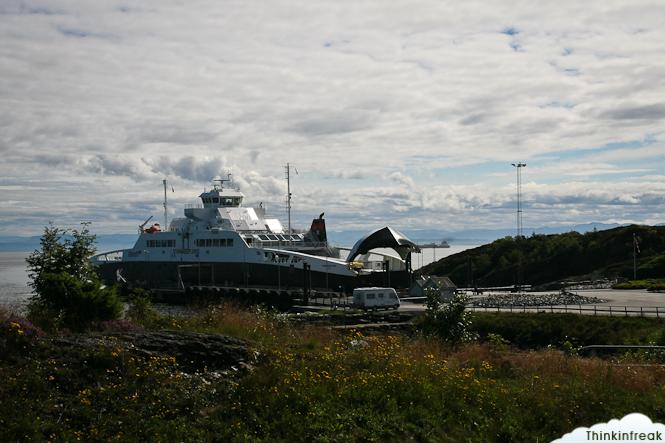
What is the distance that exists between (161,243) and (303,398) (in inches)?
2220

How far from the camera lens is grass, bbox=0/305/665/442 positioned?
9.94 meters

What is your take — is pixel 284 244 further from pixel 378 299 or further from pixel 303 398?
pixel 303 398

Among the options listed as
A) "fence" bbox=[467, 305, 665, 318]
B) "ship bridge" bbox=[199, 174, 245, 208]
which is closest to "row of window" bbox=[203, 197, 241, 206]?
"ship bridge" bbox=[199, 174, 245, 208]

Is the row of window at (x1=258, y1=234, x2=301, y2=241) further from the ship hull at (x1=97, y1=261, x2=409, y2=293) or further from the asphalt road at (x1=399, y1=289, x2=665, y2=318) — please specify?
the asphalt road at (x1=399, y1=289, x2=665, y2=318)

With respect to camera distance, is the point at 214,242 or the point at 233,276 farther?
the point at 214,242

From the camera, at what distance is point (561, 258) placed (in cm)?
7294

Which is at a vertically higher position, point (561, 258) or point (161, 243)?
point (161, 243)

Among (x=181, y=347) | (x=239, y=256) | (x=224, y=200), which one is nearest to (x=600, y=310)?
(x=181, y=347)

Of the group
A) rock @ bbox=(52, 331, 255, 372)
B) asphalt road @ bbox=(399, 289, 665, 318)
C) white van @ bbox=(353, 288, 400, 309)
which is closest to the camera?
rock @ bbox=(52, 331, 255, 372)

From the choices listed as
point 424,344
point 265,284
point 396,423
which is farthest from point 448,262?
point 396,423

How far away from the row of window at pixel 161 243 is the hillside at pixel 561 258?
26525 millimetres

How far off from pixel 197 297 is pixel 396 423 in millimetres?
42776

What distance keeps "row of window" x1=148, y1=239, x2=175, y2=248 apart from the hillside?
26.5m

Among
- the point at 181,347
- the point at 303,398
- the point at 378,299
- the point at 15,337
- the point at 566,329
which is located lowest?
the point at 566,329
